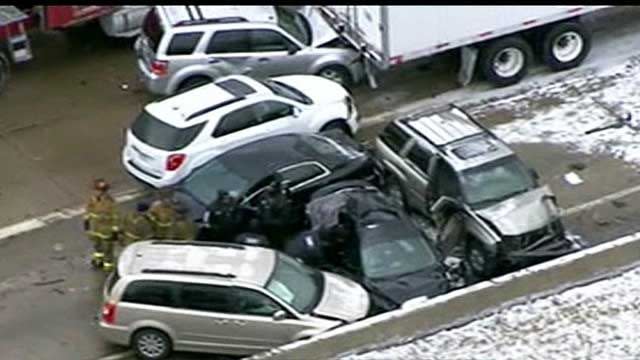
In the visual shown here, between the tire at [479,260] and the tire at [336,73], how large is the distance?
505cm

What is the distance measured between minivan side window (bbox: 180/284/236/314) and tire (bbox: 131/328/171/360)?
457 mm

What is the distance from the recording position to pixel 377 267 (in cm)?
1277

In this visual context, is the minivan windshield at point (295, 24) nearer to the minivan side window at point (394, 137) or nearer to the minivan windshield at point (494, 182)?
the minivan side window at point (394, 137)

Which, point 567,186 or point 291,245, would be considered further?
point 567,186

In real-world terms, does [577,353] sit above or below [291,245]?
above

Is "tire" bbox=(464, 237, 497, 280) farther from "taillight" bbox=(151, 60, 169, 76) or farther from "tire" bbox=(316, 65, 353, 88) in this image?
"taillight" bbox=(151, 60, 169, 76)

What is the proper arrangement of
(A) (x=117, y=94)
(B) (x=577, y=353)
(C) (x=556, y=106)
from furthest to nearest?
1. (A) (x=117, y=94)
2. (C) (x=556, y=106)
3. (B) (x=577, y=353)

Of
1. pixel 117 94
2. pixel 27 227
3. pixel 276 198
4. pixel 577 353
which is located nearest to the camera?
pixel 577 353

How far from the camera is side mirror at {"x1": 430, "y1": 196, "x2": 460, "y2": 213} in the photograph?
1362cm

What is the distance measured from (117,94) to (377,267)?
734 centimetres

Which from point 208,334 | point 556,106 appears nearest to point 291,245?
point 208,334

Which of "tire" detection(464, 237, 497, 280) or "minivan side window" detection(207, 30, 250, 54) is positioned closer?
"tire" detection(464, 237, 497, 280)

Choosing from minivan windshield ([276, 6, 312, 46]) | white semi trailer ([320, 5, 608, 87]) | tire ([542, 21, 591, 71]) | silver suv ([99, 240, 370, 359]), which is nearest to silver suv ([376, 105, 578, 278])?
silver suv ([99, 240, 370, 359])

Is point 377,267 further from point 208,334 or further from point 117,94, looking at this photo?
point 117,94
